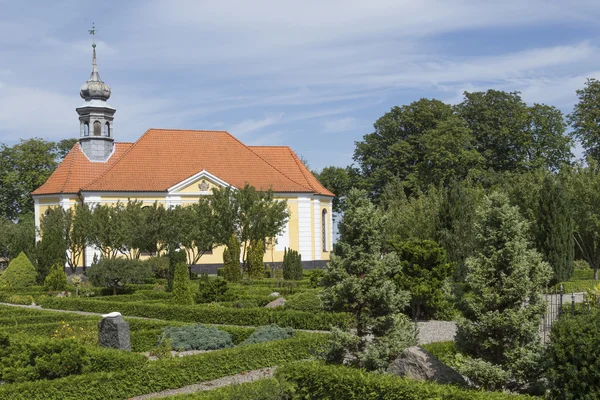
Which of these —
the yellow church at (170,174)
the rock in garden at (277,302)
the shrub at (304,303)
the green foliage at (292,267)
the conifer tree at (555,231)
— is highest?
the yellow church at (170,174)

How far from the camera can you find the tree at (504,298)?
30.7 feet

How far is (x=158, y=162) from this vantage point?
145 ft

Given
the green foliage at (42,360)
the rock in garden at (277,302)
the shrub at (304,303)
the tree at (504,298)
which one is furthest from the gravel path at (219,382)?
the rock in garden at (277,302)

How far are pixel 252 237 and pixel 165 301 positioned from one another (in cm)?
1154

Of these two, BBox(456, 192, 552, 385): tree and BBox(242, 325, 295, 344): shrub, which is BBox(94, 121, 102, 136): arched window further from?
BBox(456, 192, 552, 385): tree

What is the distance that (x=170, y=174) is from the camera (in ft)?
144

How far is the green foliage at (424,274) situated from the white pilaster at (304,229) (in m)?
25.4

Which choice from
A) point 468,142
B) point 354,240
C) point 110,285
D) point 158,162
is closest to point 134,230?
point 110,285

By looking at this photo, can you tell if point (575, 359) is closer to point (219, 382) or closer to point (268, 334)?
point (219, 382)

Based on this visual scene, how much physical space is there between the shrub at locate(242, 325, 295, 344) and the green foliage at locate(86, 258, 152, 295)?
12065 mm

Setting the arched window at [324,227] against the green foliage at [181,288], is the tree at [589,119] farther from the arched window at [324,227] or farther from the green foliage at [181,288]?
the green foliage at [181,288]

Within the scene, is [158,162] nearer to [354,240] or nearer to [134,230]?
[134,230]

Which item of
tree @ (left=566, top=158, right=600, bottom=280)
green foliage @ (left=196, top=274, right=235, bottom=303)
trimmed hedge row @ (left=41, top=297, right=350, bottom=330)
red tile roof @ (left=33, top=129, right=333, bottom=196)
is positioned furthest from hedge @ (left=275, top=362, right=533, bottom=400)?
red tile roof @ (left=33, top=129, right=333, bottom=196)

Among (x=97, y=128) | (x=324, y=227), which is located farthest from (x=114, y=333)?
(x=324, y=227)
